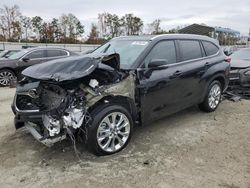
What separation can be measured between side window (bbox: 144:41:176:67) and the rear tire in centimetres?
151

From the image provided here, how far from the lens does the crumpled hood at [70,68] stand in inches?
150

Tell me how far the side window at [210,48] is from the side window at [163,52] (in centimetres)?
125

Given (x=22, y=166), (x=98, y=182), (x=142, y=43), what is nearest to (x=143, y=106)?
(x=142, y=43)

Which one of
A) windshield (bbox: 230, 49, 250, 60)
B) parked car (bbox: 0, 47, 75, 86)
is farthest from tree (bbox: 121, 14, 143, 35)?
windshield (bbox: 230, 49, 250, 60)

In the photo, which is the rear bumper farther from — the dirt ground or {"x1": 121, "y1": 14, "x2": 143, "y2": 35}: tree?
{"x1": 121, "y1": 14, "x2": 143, "y2": 35}: tree

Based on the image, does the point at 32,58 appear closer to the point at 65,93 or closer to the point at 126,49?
the point at 126,49

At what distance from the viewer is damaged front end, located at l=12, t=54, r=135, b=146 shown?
3.73m

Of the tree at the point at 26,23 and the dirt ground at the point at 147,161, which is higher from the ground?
the tree at the point at 26,23

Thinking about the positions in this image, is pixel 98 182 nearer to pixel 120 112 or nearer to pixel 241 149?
pixel 120 112

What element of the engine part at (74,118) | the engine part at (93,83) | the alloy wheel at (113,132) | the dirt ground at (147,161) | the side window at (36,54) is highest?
the side window at (36,54)

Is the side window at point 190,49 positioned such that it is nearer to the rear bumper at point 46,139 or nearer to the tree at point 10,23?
the rear bumper at point 46,139

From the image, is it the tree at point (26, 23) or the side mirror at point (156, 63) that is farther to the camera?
the tree at point (26, 23)

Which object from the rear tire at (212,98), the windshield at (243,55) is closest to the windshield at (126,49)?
the rear tire at (212,98)

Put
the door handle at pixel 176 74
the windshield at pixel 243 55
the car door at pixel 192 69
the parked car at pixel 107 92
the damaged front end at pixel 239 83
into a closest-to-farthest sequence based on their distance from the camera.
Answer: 1. the parked car at pixel 107 92
2. the door handle at pixel 176 74
3. the car door at pixel 192 69
4. the damaged front end at pixel 239 83
5. the windshield at pixel 243 55
